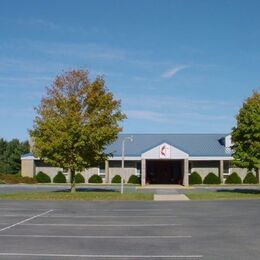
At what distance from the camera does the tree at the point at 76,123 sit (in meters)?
32.6

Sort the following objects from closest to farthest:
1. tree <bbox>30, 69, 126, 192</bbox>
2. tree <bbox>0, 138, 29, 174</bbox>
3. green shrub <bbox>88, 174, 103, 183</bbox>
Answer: tree <bbox>30, 69, 126, 192</bbox> → green shrub <bbox>88, 174, 103, 183</bbox> → tree <bbox>0, 138, 29, 174</bbox>

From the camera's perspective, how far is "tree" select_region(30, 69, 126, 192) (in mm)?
32594

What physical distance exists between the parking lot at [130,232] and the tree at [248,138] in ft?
36.1

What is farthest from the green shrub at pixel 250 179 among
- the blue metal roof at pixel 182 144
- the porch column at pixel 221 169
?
the blue metal roof at pixel 182 144

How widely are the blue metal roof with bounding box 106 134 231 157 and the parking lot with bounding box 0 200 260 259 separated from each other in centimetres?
2936

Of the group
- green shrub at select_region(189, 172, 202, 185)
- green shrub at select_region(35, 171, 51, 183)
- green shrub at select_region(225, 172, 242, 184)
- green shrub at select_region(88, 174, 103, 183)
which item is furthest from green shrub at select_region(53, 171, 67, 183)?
green shrub at select_region(225, 172, 242, 184)

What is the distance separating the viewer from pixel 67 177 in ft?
184

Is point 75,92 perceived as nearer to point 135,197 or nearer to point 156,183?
point 135,197

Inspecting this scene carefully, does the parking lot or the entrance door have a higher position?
the entrance door

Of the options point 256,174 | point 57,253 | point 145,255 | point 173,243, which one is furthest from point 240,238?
point 256,174

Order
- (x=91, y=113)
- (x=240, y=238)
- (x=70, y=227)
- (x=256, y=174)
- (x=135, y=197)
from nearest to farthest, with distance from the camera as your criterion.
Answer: (x=240, y=238) → (x=70, y=227) → (x=135, y=197) → (x=91, y=113) → (x=256, y=174)

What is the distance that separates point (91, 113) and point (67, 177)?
918 inches

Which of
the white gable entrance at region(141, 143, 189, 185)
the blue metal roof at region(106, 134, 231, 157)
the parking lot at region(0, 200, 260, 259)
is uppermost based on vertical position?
the blue metal roof at region(106, 134, 231, 157)

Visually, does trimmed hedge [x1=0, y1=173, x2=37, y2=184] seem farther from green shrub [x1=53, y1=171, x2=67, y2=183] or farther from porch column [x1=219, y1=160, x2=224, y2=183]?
porch column [x1=219, y1=160, x2=224, y2=183]
